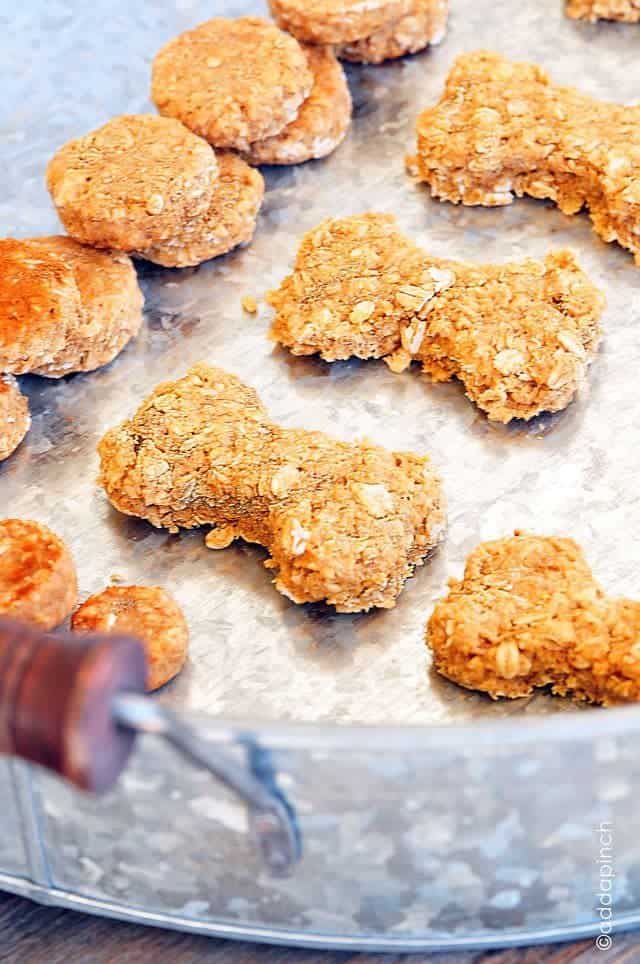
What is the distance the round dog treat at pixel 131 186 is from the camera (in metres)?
1.82

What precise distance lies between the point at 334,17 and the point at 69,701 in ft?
4.73

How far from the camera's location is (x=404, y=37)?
2238mm

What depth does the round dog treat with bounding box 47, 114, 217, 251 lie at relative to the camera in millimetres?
1820

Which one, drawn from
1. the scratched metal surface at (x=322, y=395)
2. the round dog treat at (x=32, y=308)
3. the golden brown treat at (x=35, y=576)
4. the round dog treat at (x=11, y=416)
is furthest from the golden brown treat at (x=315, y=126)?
the golden brown treat at (x=35, y=576)

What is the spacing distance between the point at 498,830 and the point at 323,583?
1.38 feet

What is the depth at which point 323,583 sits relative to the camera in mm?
1525

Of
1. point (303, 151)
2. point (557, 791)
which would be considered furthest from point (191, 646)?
point (303, 151)

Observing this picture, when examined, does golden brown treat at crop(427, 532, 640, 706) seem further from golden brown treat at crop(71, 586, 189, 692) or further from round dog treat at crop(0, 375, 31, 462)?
round dog treat at crop(0, 375, 31, 462)

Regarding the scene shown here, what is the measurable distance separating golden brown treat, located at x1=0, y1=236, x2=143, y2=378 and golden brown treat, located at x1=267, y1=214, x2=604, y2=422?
0.22m

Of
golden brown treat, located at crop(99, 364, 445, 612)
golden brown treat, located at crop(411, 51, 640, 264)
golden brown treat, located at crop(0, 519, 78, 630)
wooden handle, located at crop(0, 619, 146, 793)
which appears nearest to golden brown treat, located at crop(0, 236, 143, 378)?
golden brown treat, located at crop(99, 364, 445, 612)

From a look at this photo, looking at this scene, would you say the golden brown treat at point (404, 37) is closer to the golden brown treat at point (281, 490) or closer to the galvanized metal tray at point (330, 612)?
the galvanized metal tray at point (330, 612)

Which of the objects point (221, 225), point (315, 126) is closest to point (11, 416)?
point (221, 225)

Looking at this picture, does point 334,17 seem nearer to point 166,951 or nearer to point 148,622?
point 148,622

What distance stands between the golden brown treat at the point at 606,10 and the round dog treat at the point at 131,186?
805mm
